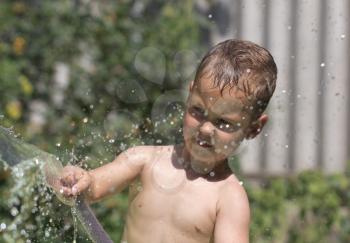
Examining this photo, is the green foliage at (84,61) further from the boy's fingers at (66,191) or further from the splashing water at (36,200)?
the boy's fingers at (66,191)

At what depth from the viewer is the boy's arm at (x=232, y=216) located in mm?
2820

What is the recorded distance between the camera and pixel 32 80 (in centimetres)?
520

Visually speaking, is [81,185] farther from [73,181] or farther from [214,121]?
[214,121]

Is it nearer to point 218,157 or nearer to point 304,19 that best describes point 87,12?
point 304,19

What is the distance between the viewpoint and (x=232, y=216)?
286 centimetres

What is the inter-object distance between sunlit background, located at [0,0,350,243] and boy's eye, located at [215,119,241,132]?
156 centimetres

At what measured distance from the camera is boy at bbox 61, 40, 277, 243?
2.85 m

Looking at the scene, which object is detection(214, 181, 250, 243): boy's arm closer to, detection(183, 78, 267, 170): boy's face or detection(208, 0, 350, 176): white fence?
detection(183, 78, 267, 170): boy's face

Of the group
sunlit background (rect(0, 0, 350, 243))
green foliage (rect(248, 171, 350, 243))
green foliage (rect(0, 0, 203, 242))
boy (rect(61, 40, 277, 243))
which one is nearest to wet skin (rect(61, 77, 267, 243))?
boy (rect(61, 40, 277, 243))

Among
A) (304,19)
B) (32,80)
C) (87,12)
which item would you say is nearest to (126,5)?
(87,12)

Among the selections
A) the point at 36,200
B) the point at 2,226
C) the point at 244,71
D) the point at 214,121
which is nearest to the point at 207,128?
the point at 214,121

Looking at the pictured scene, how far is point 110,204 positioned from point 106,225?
0.30 feet

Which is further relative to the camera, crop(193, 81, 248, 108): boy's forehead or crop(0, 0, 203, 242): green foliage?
crop(0, 0, 203, 242): green foliage

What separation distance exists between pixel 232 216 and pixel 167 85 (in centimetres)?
243
